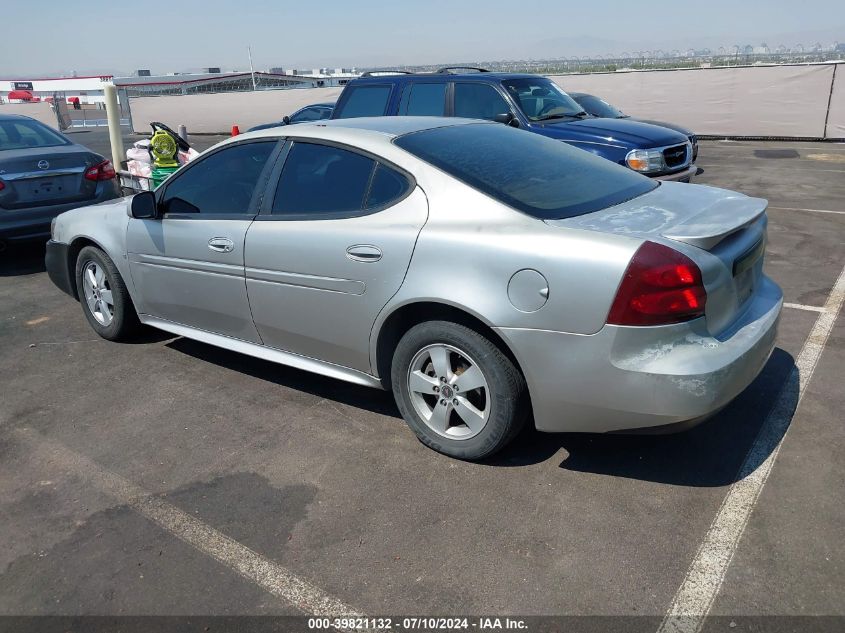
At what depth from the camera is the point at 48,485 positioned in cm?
353

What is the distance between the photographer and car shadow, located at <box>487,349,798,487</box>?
3.38 m

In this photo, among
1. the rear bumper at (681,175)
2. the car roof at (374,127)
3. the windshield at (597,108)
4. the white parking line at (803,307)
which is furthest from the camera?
the windshield at (597,108)

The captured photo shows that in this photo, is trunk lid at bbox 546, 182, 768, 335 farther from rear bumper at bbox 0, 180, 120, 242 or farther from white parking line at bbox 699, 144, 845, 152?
white parking line at bbox 699, 144, 845, 152

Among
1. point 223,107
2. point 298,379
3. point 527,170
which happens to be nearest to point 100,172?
point 298,379

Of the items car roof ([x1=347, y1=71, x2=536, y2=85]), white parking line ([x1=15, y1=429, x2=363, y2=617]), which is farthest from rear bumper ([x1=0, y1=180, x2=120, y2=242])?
white parking line ([x1=15, y1=429, x2=363, y2=617])

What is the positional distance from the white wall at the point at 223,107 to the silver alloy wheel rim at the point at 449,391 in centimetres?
2224

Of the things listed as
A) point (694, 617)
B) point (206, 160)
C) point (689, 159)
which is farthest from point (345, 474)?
point (689, 159)

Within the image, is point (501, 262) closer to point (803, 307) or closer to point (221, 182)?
point (221, 182)

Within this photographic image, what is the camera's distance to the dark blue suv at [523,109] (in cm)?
824

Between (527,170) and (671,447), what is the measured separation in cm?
158

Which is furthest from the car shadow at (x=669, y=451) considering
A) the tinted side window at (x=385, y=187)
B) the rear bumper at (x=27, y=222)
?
the rear bumper at (x=27, y=222)

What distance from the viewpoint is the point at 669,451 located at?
357 cm

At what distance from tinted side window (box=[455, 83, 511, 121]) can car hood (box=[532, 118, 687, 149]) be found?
52 centimetres

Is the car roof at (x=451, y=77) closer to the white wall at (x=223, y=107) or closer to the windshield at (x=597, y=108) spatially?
the windshield at (x=597, y=108)
